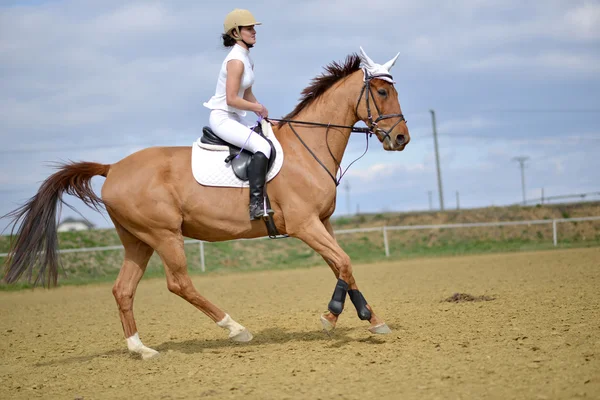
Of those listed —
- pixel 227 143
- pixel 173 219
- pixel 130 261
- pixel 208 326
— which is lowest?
pixel 208 326

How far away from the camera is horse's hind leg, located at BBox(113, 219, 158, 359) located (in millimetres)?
7621

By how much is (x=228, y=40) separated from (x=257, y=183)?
187 centimetres

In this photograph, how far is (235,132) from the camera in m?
7.54

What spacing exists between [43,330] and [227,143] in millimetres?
5414

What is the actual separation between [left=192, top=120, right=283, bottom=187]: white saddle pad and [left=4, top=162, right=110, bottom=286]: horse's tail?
52.3 inches

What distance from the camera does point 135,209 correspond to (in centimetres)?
757

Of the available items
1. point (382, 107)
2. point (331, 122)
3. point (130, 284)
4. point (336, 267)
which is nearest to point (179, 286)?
point (130, 284)

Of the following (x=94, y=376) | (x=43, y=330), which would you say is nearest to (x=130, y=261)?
(x=94, y=376)

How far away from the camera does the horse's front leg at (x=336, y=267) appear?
7.06 meters

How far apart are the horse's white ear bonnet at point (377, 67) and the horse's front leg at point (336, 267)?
1933 millimetres

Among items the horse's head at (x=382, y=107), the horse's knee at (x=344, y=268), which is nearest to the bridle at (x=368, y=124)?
the horse's head at (x=382, y=107)

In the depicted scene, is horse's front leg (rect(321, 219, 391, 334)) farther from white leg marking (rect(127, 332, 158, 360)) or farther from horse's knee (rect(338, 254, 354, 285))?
white leg marking (rect(127, 332, 158, 360))

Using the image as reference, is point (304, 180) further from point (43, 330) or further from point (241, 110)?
point (43, 330)

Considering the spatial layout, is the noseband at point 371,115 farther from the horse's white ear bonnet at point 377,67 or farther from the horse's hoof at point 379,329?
the horse's hoof at point 379,329
